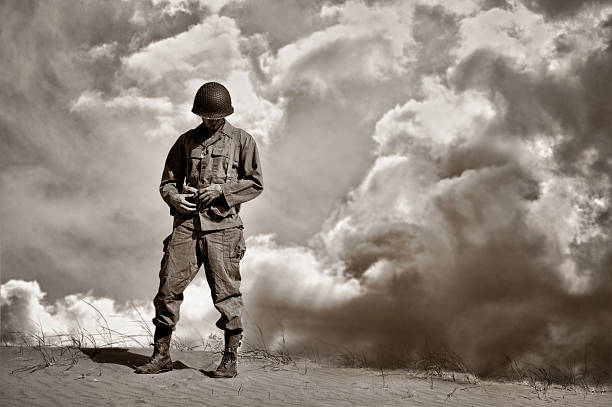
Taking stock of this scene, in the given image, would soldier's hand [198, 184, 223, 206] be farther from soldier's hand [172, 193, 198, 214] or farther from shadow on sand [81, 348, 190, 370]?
shadow on sand [81, 348, 190, 370]

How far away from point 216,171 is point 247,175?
0.35 meters

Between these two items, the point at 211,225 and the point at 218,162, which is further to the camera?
the point at 218,162

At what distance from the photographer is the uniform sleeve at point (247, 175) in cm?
628

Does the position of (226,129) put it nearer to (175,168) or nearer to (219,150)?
(219,150)

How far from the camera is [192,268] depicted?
620 cm

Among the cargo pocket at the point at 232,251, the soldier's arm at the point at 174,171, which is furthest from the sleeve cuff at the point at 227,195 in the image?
the soldier's arm at the point at 174,171

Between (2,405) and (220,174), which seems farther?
(220,174)

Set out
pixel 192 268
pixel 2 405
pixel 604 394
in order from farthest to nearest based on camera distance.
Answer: pixel 604 394 → pixel 192 268 → pixel 2 405

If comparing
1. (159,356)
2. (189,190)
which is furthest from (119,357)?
(189,190)

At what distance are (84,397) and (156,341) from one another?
97 centimetres

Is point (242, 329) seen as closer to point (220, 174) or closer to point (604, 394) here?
point (220, 174)

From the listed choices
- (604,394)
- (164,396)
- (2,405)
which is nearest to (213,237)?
(164,396)

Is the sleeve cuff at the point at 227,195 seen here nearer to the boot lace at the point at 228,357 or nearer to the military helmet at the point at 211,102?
the military helmet at the point at 211,102

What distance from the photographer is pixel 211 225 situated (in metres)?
6.21
